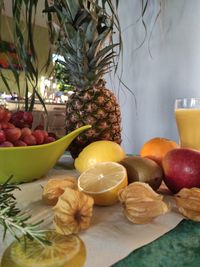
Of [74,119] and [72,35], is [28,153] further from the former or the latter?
[72,35]

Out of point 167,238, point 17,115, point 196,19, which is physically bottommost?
point 167,238

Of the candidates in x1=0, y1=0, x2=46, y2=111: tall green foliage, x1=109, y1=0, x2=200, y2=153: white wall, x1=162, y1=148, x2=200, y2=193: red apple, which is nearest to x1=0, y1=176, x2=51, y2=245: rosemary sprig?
x1=162, y1=148, x2=200, y2=193: red apple

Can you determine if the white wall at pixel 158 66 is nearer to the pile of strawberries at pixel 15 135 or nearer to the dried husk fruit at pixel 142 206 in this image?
the pile of strawberries at pixel 15 135

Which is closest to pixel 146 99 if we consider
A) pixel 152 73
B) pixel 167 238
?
pixel 152 73

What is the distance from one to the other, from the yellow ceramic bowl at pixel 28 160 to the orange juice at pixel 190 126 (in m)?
0.34

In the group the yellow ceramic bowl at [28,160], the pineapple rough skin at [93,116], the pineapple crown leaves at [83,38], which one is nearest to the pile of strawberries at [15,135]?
the yellow ceramic bowl at [28,160]

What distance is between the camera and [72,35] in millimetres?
649

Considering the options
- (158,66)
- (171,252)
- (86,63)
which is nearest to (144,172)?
(171,252)

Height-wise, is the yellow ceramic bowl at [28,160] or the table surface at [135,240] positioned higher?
the yellow ceramic bowl at [28,160]

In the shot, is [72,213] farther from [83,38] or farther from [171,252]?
[83,38]

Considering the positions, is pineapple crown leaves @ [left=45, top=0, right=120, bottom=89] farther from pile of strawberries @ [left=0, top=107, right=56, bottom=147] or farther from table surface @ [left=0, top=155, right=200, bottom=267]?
table surface @ [left=0, top=155, right=200, bottom=267]

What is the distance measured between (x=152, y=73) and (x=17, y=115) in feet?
2.46

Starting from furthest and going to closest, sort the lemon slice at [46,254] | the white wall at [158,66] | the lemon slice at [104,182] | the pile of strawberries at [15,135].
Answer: the white wall at [158,66], the pile of strawberries at [15,135], the lemon slice at [104,182], the lemon slice at [46,254]

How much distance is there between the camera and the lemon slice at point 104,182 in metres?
0.32
